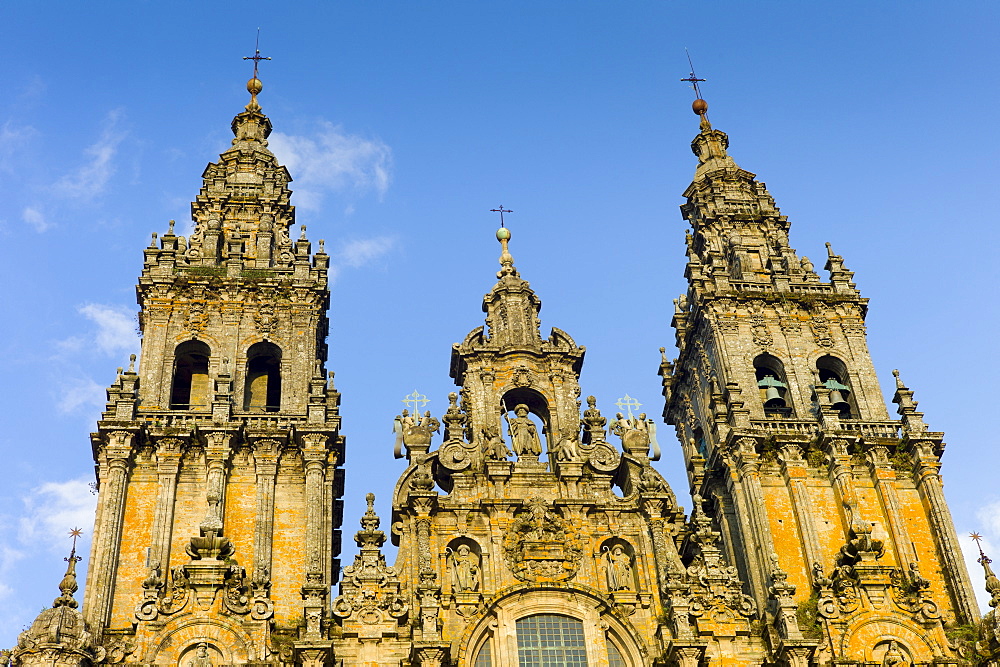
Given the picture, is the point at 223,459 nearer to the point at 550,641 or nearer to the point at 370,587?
the point at 370,587

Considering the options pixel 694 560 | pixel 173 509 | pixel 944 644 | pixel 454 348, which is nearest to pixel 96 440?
pixel 173 509

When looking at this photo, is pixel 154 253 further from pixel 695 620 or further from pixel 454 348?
pixel 695 620

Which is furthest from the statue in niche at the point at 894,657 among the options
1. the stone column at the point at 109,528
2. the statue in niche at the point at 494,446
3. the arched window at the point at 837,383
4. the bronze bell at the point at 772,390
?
the stone column at the point at 109,528

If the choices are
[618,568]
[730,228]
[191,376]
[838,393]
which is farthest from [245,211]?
[838,393]

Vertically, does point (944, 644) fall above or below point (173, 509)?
below

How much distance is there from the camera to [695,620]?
35.9 metres

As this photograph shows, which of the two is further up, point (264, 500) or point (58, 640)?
point (264, 500)

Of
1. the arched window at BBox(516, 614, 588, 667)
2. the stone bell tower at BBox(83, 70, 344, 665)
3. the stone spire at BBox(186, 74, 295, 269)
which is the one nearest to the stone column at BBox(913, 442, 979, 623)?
the arched window at BBox(516, 614, 588, 667)

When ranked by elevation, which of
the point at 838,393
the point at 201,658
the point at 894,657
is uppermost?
the point at 838,393

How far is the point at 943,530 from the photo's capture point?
129ft

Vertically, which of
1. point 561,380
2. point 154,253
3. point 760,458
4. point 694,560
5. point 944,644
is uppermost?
point 154,253

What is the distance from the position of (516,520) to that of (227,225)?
52.2 feet

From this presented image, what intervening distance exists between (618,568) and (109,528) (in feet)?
42.1

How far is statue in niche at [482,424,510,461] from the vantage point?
130 feet
